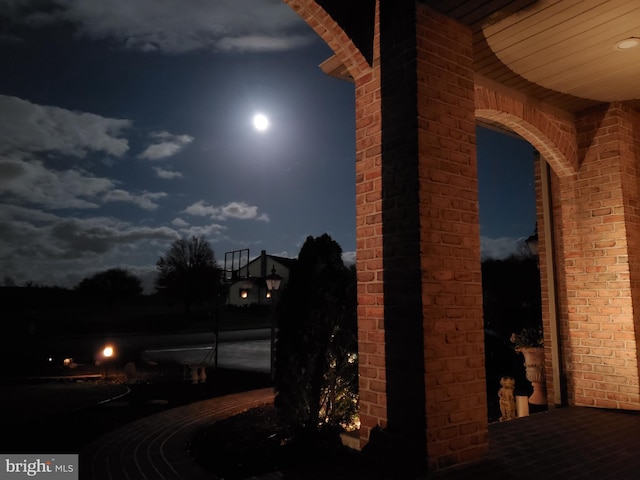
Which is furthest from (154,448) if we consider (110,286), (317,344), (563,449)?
(110,286)

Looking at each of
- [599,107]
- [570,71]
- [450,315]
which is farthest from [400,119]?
[599,107]

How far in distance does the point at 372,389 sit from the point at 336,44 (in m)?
2.79

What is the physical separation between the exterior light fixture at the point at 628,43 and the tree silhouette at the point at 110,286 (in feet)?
150

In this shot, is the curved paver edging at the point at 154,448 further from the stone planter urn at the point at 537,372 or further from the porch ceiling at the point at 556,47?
the stone planter urn at the point at 537,372

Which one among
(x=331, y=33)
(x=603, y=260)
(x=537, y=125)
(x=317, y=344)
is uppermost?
A: (x=331, y=33)

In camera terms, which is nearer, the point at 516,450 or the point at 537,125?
the point at 516,450

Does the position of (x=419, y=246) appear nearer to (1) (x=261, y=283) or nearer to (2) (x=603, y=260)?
(2) (x=603, y=260)

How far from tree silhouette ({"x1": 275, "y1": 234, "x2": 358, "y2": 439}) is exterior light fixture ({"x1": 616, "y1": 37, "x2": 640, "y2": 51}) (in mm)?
3589

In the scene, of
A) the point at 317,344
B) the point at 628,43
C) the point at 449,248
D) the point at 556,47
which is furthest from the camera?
the point at 317,344

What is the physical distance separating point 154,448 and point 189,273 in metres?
44.9

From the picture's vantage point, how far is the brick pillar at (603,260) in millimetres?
4992

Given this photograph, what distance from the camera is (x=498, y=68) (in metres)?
4.57

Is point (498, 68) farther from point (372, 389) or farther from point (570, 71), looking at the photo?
point (372, 389)

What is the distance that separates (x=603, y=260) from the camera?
520 cm
